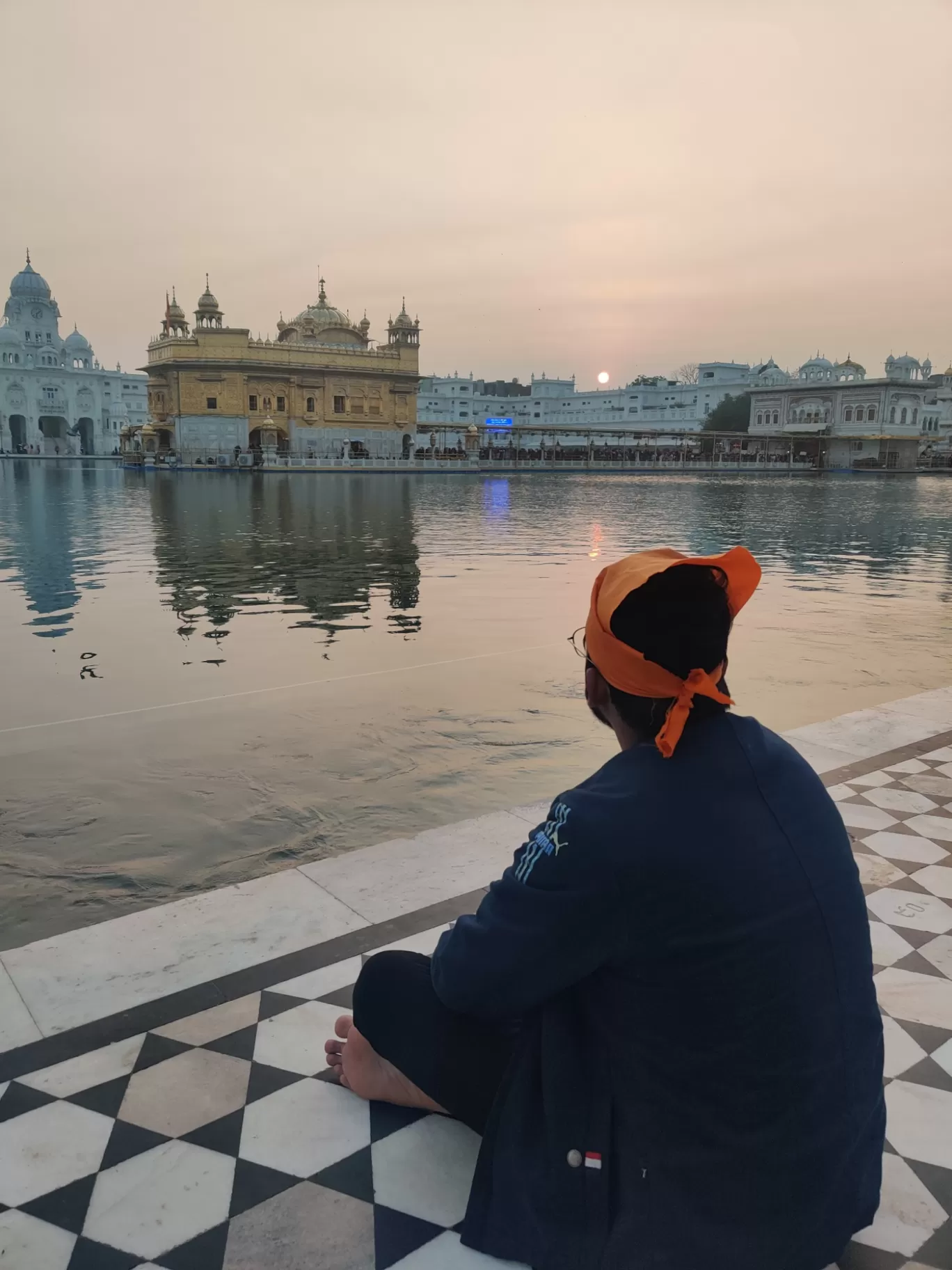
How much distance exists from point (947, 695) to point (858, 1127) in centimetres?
460

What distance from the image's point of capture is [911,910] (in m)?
2.84

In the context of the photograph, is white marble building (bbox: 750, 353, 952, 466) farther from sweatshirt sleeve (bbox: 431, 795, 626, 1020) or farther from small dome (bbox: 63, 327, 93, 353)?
sweatshirt sleeve (bbox: 431, 795, 626, 1020)

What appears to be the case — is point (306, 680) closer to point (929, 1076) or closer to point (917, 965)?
point (917, 965)

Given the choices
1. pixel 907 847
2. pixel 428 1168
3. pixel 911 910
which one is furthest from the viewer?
pixel 907 847

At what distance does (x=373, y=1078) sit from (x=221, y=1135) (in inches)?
12.7

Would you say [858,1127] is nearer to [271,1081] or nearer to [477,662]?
[271,1081]

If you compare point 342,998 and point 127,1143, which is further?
point 342,998

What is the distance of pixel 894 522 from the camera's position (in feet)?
69.1

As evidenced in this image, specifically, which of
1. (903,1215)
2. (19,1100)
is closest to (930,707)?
(903,1215)

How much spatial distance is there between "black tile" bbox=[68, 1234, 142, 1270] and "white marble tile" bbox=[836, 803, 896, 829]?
2.72 metres

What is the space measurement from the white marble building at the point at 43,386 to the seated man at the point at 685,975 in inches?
3262

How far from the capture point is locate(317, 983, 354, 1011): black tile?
231 cm

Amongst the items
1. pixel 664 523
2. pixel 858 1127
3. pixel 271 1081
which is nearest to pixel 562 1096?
pixel 858 1127

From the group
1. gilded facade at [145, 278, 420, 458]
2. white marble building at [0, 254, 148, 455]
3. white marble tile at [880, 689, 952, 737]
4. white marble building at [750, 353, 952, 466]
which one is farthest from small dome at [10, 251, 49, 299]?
white marble tile at [880, 689, 952, 737]
